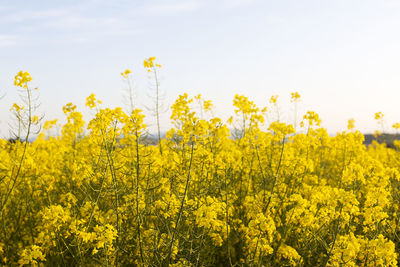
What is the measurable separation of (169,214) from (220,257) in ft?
5.49

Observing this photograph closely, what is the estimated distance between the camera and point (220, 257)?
15.2 feet

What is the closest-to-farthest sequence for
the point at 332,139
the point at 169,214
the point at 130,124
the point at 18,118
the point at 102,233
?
the point at 102,233 < the point at 130,124 < the point at 169,214 < the point at 18,118 < the point at 332,139

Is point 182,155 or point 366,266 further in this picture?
point 182,155

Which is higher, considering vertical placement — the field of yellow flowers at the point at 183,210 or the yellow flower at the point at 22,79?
the yellow flower at the point at 22,79

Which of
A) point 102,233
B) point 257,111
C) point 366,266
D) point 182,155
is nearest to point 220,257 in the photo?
point 182,155

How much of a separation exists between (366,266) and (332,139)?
4.99 meters

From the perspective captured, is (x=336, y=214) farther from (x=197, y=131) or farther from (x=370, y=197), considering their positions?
(x=197, y=131)

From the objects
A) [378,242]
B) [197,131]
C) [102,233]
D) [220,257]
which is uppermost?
[197,131]

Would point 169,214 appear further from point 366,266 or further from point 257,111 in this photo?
point 257,111

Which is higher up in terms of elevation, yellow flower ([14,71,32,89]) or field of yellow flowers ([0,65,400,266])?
yellow flower ([14,71,32,89])

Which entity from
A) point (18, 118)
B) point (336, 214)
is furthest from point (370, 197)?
point (18, 118)

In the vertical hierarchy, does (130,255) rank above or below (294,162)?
below

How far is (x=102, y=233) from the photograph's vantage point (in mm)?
2836

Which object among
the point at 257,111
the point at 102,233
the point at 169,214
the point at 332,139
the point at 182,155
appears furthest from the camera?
the point at 332,139
